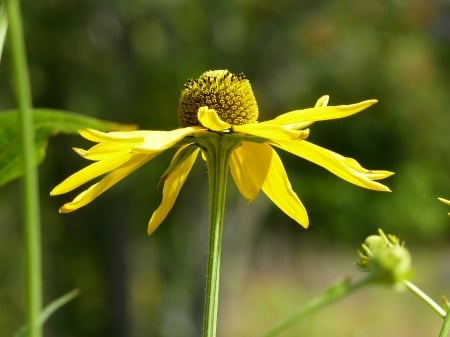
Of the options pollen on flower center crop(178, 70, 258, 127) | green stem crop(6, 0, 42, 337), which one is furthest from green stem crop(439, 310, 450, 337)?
pollen on flower center crop(178, 70, 258, 127)

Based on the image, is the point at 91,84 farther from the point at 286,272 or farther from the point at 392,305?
the point at 286,272

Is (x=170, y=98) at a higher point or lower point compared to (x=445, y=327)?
higher

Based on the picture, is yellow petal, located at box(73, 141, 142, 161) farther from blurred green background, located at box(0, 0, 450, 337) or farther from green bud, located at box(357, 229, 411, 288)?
blurred green background, located at box(0, 0, 450, 337)

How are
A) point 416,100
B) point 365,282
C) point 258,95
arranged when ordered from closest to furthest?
1. point 365,282
2. point 258,95
3. point 416,100

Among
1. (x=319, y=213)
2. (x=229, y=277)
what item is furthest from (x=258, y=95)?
(x=319, y=213)

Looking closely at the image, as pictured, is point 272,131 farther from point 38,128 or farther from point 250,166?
point 38,128

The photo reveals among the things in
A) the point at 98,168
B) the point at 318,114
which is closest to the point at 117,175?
the point at 98,168
